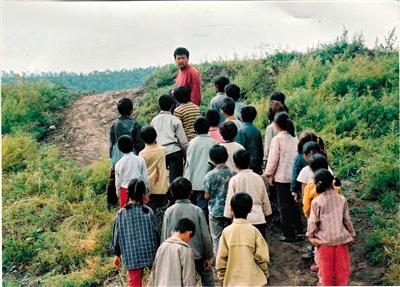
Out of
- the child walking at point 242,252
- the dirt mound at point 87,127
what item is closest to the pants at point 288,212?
the child walking at point 242,252

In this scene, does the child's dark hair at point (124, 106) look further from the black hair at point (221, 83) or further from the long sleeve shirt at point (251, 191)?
the long sleeve shirt at point (251, 191)

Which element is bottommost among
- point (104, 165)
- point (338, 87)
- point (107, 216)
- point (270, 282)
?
point (270, 282)

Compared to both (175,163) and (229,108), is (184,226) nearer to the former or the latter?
(175,163)

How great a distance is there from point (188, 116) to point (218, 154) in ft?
4.53

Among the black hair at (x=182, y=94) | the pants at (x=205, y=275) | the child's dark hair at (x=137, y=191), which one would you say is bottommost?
the pants at (x=205, y=275)

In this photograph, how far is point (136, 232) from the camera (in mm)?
6117

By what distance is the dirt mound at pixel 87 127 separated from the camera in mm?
11078

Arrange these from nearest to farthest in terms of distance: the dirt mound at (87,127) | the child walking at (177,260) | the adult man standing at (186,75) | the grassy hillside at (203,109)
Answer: the child walking at (177,260)
the grassy hillside at (203,109)
the adult man standing at (186,75)
the dirt mound at (87,127)

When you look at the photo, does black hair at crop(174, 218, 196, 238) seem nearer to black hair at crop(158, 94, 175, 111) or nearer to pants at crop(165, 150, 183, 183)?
pants at crop(165, 150, 183, 183)

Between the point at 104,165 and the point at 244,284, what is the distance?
15.4 feet

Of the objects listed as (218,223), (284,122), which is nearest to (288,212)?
(284,122)

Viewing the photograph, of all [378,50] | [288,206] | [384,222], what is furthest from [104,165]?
[378,50]

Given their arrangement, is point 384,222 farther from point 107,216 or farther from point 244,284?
point 107,216

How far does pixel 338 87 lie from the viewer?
10.9 metres
